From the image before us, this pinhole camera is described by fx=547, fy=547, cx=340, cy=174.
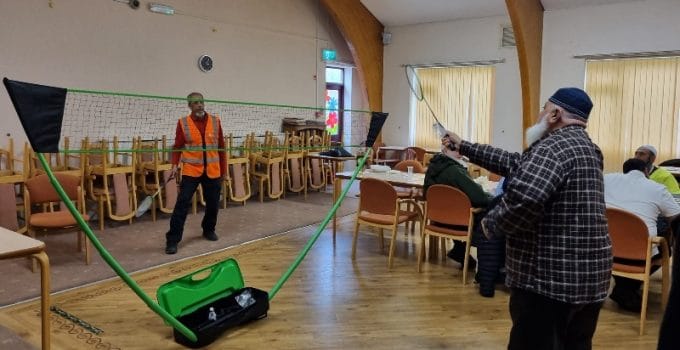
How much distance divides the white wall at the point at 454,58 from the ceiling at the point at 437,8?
→ 0.45 feet

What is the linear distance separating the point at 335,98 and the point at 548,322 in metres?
9.02

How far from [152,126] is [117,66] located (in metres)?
0.87

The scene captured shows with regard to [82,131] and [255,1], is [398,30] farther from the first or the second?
[82,131]

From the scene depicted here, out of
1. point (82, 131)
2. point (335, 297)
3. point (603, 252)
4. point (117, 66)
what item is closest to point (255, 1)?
point (117, 66)

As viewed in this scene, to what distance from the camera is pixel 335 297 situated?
401 cm

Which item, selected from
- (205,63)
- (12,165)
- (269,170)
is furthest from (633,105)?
(12,165)

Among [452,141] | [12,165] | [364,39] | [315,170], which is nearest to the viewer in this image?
[452,141]

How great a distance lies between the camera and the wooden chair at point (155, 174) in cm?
650

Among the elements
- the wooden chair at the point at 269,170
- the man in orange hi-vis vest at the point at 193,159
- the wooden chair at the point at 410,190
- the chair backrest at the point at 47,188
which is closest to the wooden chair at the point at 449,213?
the wooden chair at the point at 410,190

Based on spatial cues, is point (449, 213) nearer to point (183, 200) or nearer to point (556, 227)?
point (556, 227)

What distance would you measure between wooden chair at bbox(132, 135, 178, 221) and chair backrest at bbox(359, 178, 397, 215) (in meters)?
2.79

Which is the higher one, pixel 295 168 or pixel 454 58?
pixel 454 58

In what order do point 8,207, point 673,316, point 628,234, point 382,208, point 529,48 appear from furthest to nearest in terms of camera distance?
point 529,48
point 8,207
point 382,208
point 628,234
point 673,316

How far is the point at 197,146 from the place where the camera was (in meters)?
5.21
